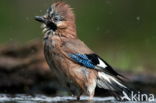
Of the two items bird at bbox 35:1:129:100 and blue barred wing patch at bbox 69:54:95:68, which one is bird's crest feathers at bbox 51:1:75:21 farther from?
blue barred wing patch at bbox 69:54:95:68

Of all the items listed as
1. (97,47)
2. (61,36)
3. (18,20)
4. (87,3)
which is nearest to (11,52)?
(61,36)

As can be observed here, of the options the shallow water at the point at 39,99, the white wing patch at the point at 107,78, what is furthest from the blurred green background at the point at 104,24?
the shallow water at the point at 39,99

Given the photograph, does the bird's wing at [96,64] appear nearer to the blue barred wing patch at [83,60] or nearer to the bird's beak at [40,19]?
the blue barred wing patch at [83,60]

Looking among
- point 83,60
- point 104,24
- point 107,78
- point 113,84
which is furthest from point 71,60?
point 104,24

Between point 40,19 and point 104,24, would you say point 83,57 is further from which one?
point 104,24

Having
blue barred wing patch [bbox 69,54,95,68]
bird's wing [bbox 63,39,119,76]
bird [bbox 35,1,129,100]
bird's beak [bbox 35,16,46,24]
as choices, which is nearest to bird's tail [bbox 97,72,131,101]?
bird [bbox 35,1,129,100]

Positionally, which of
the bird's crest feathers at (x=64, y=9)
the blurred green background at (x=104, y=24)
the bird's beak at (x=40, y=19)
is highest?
the blurred green background at (x=104, y=24)

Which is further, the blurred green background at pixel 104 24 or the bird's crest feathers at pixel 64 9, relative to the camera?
the blurred green background at pixel 104 24

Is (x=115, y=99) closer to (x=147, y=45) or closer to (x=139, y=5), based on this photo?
(x=147, y=45)
